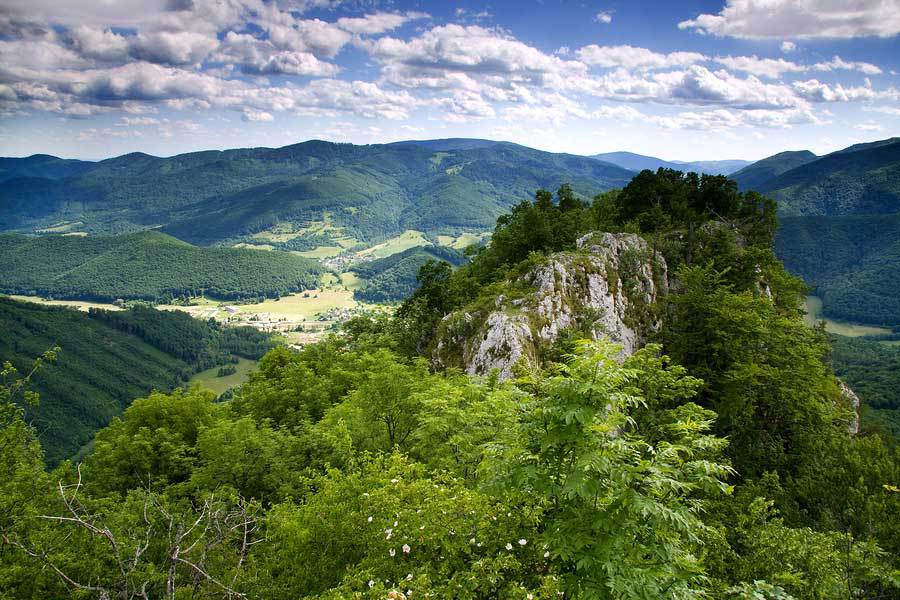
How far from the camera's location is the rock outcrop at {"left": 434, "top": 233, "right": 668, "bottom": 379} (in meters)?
35.2

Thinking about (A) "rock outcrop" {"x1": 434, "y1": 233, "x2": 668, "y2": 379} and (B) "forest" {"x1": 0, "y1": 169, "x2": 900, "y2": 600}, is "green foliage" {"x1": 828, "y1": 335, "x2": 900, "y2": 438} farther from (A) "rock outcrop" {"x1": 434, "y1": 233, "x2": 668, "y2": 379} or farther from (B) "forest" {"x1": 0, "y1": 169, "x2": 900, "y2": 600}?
(B) "forest" {"x1": 0, "y1": 169, "x2": 900, "y2": 600}

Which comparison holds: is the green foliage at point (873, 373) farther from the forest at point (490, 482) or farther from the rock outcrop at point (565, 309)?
the forest at point (490, 482)

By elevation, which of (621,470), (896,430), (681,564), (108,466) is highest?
(621,470)

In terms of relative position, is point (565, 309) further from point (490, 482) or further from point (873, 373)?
point (873, 373)

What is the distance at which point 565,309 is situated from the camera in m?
40.8

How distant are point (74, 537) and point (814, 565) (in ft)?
83.6

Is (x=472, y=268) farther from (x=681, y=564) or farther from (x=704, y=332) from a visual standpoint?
(x=681, y=564)

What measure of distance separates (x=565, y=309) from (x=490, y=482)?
32432 mm

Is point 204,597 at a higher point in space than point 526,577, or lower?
lower

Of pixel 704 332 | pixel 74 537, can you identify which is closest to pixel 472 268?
pixel 704 332

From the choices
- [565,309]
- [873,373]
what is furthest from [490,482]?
[873,373]

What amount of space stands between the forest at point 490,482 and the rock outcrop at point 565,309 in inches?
86.0

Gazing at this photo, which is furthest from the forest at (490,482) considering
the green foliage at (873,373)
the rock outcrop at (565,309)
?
the green foliage at (873,373)

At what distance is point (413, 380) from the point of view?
28.0 meters
